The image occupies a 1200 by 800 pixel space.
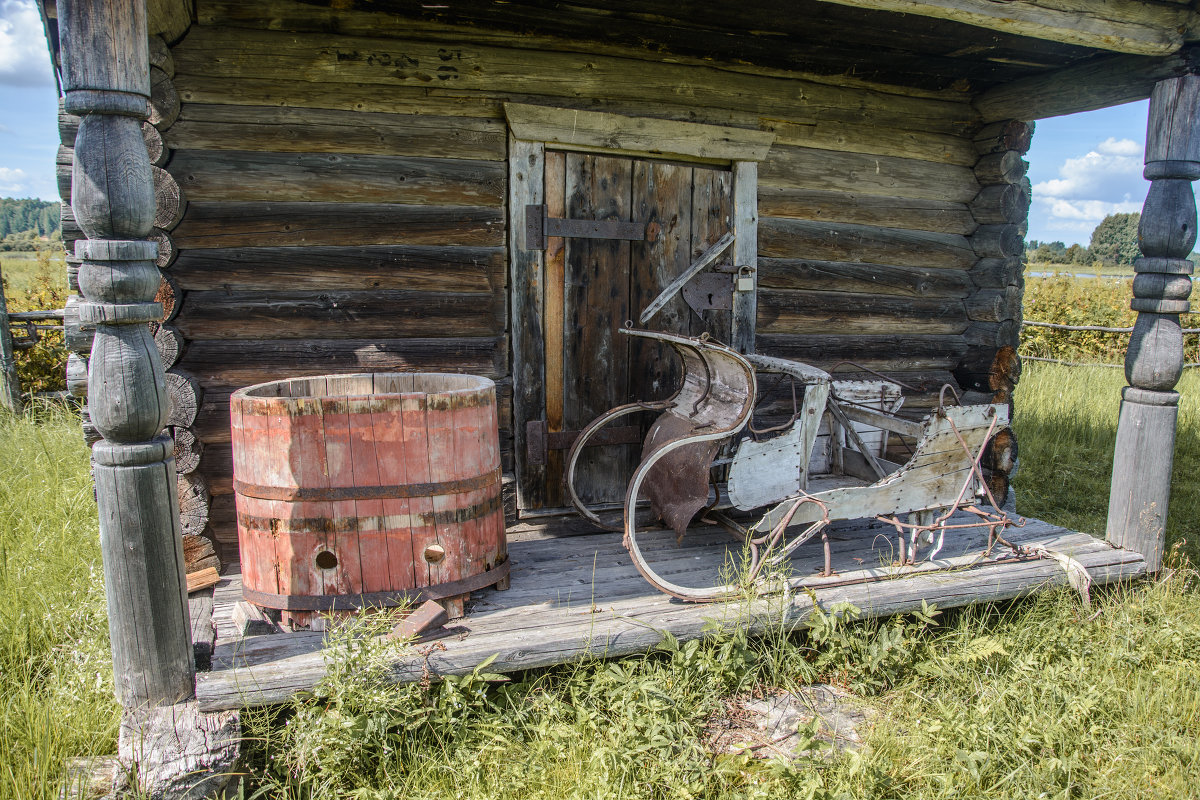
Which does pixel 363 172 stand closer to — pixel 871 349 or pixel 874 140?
pixel 874 140

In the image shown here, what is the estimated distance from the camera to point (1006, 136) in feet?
16.3

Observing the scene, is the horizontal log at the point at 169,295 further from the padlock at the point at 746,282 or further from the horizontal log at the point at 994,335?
the horizontal log at the point at 994,335

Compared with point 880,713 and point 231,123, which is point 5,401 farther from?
point 880,713

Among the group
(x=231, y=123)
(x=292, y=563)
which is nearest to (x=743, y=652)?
(x=292, y=563)

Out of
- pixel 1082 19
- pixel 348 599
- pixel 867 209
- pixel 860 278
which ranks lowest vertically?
pixel 348 599

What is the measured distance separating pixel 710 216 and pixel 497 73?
4.82 feet

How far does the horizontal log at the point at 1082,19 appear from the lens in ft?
10.7

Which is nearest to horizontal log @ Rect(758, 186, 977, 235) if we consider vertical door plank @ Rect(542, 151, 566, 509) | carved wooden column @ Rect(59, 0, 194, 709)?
vertical door plank @ Rect(542, 151, 566, 509)

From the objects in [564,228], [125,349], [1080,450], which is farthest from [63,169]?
[1080,450]

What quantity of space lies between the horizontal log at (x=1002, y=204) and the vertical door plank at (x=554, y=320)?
304 centimetres

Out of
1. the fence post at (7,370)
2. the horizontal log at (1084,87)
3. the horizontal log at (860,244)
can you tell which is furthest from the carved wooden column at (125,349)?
the fence post at (7,370)

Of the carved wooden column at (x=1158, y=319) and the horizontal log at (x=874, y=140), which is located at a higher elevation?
the horizontal log at (x=874, y=140)

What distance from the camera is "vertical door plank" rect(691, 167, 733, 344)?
14.4ft

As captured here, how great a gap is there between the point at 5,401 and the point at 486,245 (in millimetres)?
6223
